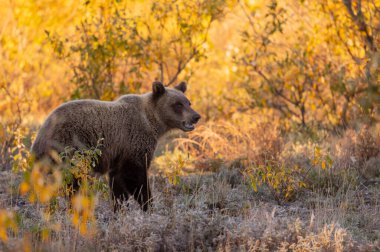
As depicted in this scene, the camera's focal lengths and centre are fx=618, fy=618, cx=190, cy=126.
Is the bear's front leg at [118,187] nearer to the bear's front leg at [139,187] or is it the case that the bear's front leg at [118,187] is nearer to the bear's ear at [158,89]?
the bear's front leg at [139,187]

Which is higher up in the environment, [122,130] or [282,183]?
[122,130]

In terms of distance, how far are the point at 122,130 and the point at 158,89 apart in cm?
89

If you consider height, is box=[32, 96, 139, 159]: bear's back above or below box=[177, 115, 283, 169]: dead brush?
above

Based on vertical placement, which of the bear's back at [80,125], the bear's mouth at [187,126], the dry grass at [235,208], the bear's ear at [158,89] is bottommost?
the dry grass at [235,208]

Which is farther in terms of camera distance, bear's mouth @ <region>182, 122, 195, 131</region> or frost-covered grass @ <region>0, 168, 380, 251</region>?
bear's mouth @ <region>182, 122, 195, 131</region>

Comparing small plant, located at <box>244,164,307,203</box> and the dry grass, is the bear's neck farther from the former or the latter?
small plant, located at <box>244,164,307,203</box>

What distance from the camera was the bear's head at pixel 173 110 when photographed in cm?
816

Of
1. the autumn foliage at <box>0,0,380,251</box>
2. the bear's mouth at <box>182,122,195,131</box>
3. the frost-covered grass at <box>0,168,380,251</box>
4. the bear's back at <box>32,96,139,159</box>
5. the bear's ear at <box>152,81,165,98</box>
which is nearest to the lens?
the frost-covered grass at <box>0,168,380,251</box>

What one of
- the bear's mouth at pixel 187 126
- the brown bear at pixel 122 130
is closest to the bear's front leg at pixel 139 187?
the brown bear at pixel 122 130

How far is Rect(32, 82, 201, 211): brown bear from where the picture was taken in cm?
670

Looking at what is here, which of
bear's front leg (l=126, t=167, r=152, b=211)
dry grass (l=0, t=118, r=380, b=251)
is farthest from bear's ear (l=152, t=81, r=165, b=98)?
bear's front leg (l=126, t=167, r=152, b=211)

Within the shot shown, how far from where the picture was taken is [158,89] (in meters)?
8.09

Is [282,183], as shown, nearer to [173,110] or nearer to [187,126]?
[187,126]

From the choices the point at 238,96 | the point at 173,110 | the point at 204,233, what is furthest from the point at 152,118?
the point at 238,96
